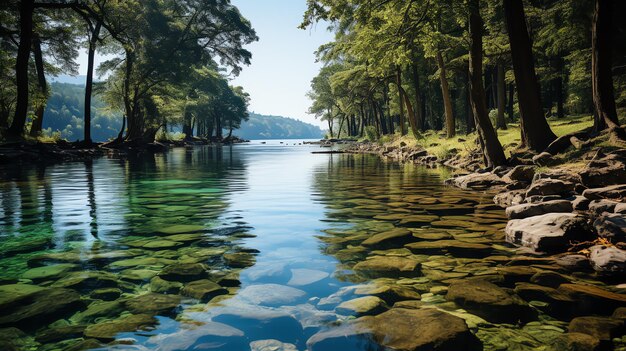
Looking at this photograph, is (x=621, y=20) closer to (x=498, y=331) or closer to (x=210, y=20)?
(x=498, y=331)

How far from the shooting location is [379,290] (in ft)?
14.2

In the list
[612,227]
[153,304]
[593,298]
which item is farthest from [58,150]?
[593,298]

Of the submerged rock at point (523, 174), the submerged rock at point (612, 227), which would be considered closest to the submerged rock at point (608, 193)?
the submerged rock at point (612, 227)

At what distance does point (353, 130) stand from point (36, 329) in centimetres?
9018

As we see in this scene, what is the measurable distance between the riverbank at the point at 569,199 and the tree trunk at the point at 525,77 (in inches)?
29.1

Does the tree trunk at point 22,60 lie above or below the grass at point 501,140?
above

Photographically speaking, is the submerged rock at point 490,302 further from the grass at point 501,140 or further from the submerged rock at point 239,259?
the grass at point 501,140

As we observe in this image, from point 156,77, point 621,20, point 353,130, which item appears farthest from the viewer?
point 353,130

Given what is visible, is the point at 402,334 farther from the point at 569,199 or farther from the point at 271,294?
the point at 569,199

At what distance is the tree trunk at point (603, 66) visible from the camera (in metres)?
11.5

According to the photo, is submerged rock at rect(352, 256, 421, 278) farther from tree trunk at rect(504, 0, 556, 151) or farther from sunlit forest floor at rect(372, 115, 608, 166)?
tree trunk at rect(504, 0, 556, 151)

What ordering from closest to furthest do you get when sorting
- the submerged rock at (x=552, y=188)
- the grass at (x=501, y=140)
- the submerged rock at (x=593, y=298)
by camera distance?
the submerged rock at (x=593, y=298) < the submerged rock at (x=552, y=188) < the grass at (x=501, y=140)

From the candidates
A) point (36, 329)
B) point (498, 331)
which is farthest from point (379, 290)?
point (36, 329)

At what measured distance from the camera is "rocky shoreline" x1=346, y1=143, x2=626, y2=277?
17.1 feet
